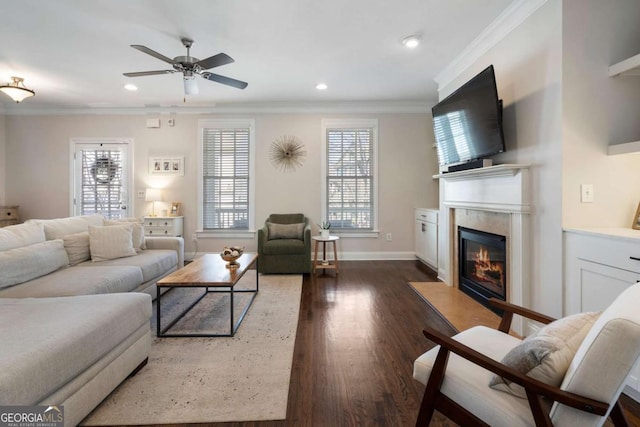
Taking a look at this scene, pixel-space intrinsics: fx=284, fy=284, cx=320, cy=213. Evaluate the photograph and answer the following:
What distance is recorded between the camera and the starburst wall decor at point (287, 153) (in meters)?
4.98

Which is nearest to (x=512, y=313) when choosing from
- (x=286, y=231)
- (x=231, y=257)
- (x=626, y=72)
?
(x=626, y=72)

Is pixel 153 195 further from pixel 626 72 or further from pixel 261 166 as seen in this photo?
pixel 626 72

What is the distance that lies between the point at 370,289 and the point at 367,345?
1.35 metres

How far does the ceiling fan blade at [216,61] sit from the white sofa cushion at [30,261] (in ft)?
7.08

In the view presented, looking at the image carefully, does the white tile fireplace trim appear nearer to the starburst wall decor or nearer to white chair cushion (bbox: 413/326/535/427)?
white chair cushion (bbox: 413/326/535/427)

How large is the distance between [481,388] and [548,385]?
0.25 meters

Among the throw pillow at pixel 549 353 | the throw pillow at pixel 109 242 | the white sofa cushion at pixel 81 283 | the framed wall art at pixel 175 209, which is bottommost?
the white sofa cushion at pixel 81 283

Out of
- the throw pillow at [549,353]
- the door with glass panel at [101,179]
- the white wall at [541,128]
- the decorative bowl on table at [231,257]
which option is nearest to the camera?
the throw pillow at [549,353]

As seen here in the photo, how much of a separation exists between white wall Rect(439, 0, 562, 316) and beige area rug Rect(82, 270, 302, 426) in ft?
6.52

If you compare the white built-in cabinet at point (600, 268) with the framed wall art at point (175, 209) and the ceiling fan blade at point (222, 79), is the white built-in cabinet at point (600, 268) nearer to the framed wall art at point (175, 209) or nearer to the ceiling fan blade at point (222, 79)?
the ceiling fan blade at point (222, 79)

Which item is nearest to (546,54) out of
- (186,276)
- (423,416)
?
(423,416)

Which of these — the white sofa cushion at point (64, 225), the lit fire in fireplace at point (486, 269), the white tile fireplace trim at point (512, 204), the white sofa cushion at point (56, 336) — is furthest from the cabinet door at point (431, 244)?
the white sofa cushion at point (64, 225)

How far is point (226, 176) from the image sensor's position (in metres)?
5.05

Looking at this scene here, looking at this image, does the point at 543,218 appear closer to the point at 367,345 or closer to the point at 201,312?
the point at 367,345
